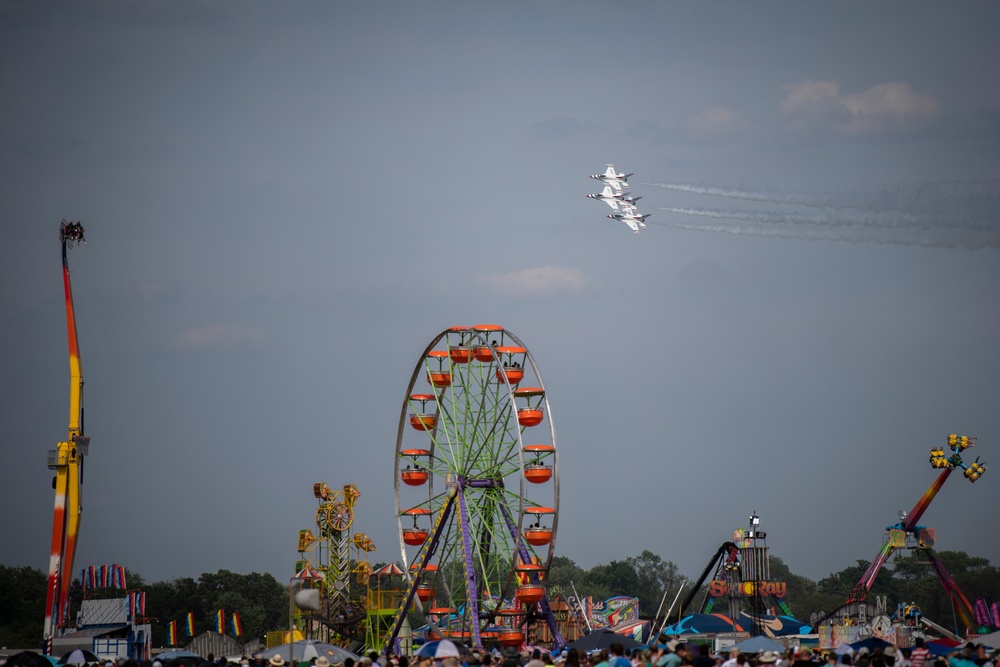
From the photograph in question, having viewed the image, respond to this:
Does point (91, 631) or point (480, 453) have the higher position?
point (480, 453)

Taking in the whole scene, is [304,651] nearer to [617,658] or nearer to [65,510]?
[617,658]

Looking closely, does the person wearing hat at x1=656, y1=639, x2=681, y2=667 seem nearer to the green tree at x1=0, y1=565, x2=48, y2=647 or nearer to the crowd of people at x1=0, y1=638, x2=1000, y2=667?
the crowd of people at x1=0, y1=638, x2=1000, y2=667

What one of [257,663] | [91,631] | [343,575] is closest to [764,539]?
[343,575]

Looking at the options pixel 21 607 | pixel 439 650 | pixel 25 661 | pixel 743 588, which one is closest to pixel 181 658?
pixel 25 661

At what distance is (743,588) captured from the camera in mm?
93625

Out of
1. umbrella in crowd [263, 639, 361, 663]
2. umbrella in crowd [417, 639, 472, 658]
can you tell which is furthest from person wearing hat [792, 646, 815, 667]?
umbrella in crowd [263, 639, 361, 663]

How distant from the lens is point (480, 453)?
6284 cm

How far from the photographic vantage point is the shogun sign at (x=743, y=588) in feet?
305

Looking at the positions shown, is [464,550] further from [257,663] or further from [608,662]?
[608,662]

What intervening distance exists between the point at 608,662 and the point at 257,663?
10916 mm

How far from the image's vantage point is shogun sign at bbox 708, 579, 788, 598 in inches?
3664

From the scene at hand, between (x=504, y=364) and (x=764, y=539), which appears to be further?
(x=764, y=539)

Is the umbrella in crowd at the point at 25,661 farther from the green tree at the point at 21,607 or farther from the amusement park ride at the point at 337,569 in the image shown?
the green tree at the point at 21,607

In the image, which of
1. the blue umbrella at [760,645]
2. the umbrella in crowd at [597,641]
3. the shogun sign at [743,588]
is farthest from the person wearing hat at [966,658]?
the shogun sign at [743,588]
